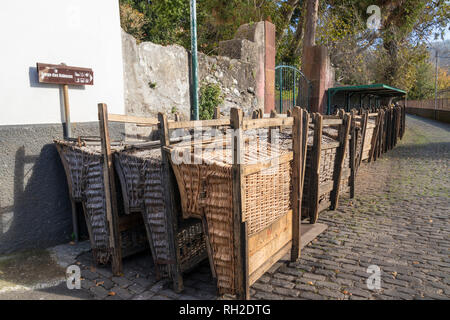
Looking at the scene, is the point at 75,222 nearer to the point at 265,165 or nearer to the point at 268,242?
the point at 268,242

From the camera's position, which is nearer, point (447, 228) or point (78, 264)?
point (78, 264)

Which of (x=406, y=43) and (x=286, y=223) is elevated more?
(x=406, y=43)

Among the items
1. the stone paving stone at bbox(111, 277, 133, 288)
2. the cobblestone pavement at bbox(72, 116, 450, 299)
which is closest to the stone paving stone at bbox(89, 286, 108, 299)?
the cobblestone pavement at bbox(72, 116, 450, 299)

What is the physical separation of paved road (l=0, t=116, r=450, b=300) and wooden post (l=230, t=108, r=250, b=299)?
32cm

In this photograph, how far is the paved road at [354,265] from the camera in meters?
3.12

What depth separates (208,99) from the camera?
6855 mm

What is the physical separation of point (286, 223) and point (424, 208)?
306 centimetres

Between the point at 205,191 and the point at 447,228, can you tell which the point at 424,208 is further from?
the point at 205,191

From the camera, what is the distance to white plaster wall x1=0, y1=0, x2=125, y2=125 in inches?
149

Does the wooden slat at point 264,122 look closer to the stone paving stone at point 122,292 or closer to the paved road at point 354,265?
the paved road at point 354,265

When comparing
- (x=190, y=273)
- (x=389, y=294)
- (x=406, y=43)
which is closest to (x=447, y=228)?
(x=389, y=294)

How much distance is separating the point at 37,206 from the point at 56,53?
1.74 metres

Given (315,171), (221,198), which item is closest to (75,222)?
(221,198)
